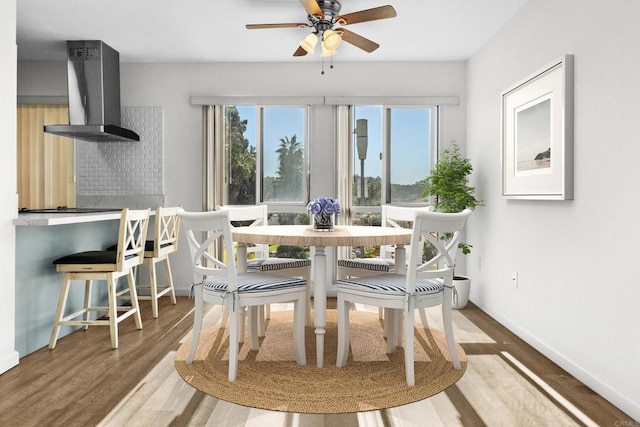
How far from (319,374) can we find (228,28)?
2.88 meters

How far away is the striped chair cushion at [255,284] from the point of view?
2.49 meters

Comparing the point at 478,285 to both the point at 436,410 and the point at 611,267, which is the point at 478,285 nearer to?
the point at 611,267

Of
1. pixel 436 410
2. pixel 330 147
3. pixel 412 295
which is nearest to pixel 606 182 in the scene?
pixel 412 295

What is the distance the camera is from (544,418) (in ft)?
6.63

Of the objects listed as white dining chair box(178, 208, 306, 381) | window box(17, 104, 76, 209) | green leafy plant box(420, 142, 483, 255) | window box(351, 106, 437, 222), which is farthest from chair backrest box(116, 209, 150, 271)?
green leafy plant box(420, 142, 483, 255)

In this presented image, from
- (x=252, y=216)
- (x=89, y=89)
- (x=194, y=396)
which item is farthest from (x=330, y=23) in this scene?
(x=89, y=89)

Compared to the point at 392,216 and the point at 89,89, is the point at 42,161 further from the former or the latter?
the point at 392,216

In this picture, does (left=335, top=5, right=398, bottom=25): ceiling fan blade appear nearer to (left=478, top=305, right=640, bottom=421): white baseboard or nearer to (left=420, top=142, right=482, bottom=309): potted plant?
(left=420, top=142, right=482, bottom=309): potted plant

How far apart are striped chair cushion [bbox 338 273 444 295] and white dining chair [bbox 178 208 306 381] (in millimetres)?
320

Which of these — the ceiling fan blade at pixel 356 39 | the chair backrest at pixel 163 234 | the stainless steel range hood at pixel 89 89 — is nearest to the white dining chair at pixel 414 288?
the ceiling fan blade at pixel 356 39

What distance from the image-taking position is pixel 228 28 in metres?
3.80

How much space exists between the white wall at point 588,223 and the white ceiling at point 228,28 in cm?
48

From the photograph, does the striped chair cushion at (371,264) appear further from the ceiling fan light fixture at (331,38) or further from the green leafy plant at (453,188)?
the ceiling fan light fixture at (331,38)

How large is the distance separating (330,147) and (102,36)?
7.70 feet
